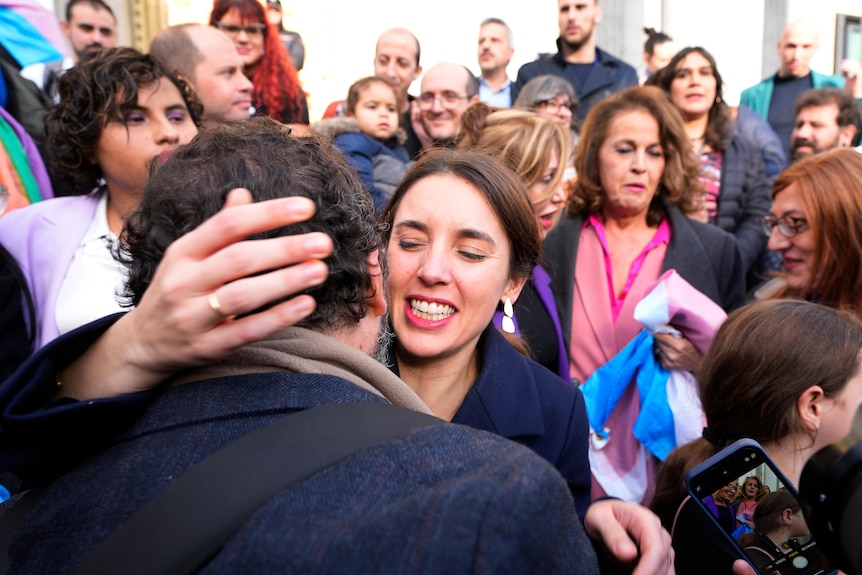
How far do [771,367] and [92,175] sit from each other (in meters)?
2.18

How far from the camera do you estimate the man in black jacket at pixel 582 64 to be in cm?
529

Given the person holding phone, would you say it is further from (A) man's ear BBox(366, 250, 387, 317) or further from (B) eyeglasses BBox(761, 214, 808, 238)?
(B) eyeglasses BBox(761, 214, 808, 238)

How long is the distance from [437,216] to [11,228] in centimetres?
143

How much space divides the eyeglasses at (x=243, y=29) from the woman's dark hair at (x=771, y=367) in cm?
350

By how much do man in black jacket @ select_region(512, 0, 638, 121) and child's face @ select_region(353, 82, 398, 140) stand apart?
116 cm

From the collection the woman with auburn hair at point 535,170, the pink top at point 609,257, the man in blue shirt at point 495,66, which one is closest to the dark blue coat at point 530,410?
the woman with auburn hair at point 535,170

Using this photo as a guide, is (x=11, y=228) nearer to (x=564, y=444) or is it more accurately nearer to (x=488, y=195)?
(x=488, y=195)

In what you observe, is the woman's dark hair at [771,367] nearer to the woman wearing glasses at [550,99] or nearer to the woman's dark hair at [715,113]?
the woman's dark hair at [715,113]

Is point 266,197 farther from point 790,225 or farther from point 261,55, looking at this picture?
point 261,55

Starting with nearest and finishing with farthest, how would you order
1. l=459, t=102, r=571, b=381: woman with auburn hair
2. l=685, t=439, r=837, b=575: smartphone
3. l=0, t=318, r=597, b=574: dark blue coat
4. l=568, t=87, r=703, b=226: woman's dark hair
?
l=0, t=318, r=597, b=574: dark blue coat
l=685, t=439, r=837, b=575: smartphone
l=459, t=102, r=571, b=381: woman with auburn hair
l=568, t=87, r=703, b=226: woman's dark hair

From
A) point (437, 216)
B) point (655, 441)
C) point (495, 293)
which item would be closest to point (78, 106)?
point (437, 216)

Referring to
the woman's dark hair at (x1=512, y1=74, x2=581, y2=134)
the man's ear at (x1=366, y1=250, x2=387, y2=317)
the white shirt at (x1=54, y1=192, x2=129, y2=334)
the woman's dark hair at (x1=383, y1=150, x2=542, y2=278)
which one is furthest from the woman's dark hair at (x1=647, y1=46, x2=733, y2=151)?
the man's ear at (x1=366, y1=250, x2=387, y2=317)

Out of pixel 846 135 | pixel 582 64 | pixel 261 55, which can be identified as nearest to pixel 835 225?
pixel 846 135

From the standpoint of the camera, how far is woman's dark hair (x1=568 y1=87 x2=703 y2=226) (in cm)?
346
